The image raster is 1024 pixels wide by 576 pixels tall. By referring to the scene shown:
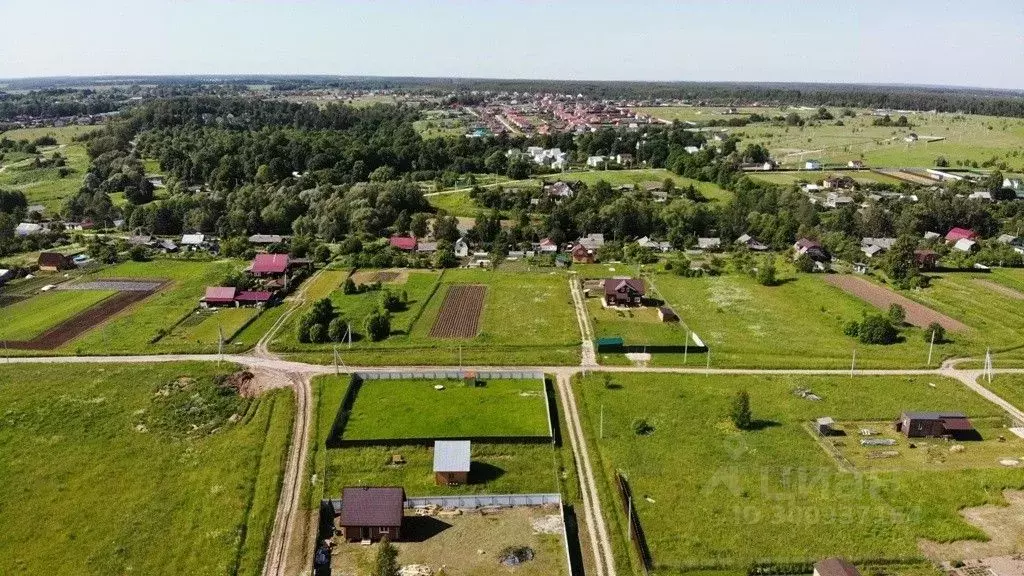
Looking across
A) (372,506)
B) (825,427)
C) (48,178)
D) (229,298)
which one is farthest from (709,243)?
(48,178)

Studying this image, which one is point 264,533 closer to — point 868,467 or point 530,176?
point 868,467

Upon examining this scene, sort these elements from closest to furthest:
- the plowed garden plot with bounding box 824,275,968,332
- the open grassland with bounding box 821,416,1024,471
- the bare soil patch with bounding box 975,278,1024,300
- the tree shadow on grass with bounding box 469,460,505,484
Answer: the tree shadow on grass with bounding box 469,460,505,484 → the open grassland with bounding box 821,416,1024,471 → the plowed garden plot with bounding box 824,275,968,332 → the bare soil patch with bounding box 975,278,1024,300

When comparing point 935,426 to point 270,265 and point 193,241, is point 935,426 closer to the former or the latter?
point 270,265

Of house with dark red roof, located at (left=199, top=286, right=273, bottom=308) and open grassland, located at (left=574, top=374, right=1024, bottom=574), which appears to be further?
house with dark red roof, located at (left=199, top=286, right=273, bottom=308)

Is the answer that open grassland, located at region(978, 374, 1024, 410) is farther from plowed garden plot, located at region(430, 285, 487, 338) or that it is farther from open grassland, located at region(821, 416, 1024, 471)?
plowed garden plot, located at region(430, 285, 487, 338)

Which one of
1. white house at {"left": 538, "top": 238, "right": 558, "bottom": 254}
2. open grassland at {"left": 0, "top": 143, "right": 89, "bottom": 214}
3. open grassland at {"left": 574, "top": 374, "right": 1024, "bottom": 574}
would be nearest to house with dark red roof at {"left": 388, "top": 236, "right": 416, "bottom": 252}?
white house at {"left": 538, "top": 238, "right": 558, "bottom": 254}

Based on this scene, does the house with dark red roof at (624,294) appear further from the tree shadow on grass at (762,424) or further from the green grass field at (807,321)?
the tree shadow on grass at (762,424)
